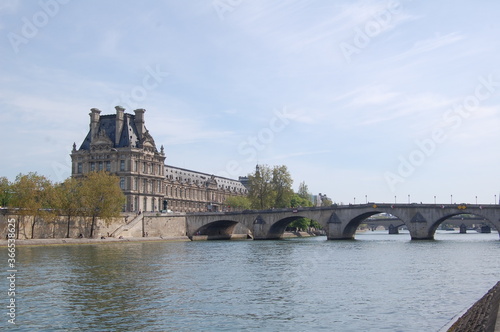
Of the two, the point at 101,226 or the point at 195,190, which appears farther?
the point at 195,190

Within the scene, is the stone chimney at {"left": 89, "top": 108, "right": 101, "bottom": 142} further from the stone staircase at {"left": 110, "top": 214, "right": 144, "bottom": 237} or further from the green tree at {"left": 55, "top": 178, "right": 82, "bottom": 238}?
the green tree at {"left": 55, "top": 178, "right": 82, "bottom": 238}

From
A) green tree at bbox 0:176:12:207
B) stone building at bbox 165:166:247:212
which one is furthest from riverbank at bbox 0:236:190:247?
stone building at bbox 165:166:247:212

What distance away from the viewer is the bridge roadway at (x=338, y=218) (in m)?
87.9

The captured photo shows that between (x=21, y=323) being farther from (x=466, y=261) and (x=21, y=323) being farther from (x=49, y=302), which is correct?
(x=466, y=261)

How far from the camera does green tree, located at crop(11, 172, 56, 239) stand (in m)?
73.0

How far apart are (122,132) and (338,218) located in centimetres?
4896

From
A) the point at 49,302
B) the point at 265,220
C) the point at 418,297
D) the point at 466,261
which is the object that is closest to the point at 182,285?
the point at 49,302

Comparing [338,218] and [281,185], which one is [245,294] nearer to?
[338,218]

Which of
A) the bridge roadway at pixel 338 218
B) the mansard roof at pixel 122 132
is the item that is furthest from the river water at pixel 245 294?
the mansard roof at pixel 122 132

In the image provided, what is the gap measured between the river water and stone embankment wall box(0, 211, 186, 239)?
30.0 metres

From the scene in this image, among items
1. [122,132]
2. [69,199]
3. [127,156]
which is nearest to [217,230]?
[127,156]

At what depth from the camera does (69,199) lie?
3174 inches

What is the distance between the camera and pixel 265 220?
103m

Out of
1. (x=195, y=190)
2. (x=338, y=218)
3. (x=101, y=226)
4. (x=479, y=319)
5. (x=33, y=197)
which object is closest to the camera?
(x=479, y=319)
